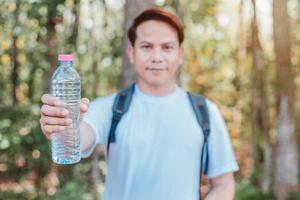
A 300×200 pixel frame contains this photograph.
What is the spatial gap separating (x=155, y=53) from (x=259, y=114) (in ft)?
13.5

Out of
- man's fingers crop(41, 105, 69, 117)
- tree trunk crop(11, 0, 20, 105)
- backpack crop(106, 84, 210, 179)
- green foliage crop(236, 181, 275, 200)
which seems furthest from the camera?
green foliage crop(236, 181, 275, 200)

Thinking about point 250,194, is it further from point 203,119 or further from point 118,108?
point 118,108

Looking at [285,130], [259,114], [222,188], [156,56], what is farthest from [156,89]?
[259,114]

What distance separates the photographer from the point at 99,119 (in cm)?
232

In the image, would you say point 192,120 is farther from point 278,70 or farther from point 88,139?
point 278,70

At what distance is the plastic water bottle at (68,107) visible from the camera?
1954 millimetres

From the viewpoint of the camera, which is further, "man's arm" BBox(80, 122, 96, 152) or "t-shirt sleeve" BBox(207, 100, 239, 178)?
"t-shirt sleeve" BBox(207, 100, 239, 178)

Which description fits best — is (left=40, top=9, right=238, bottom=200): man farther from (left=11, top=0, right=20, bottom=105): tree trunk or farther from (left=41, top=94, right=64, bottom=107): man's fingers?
(left=11, top=0, right=20, bottom=105): tree trunk

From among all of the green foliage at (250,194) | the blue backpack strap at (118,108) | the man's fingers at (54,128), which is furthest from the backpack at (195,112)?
the green foliage at (250,194)

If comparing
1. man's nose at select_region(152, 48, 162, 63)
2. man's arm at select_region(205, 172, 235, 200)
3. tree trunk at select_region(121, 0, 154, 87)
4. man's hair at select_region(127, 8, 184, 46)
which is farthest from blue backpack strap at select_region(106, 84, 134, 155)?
tree trunk at select_region(121, 0, 154, 87)

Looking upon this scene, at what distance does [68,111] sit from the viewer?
6.06 feet

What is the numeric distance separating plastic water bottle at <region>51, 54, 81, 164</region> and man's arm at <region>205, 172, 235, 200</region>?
0.64 m

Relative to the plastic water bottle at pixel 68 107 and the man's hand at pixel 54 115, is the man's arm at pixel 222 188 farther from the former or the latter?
the man's hand at pixel 54 115

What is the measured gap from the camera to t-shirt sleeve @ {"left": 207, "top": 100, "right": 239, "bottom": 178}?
7.81ft
